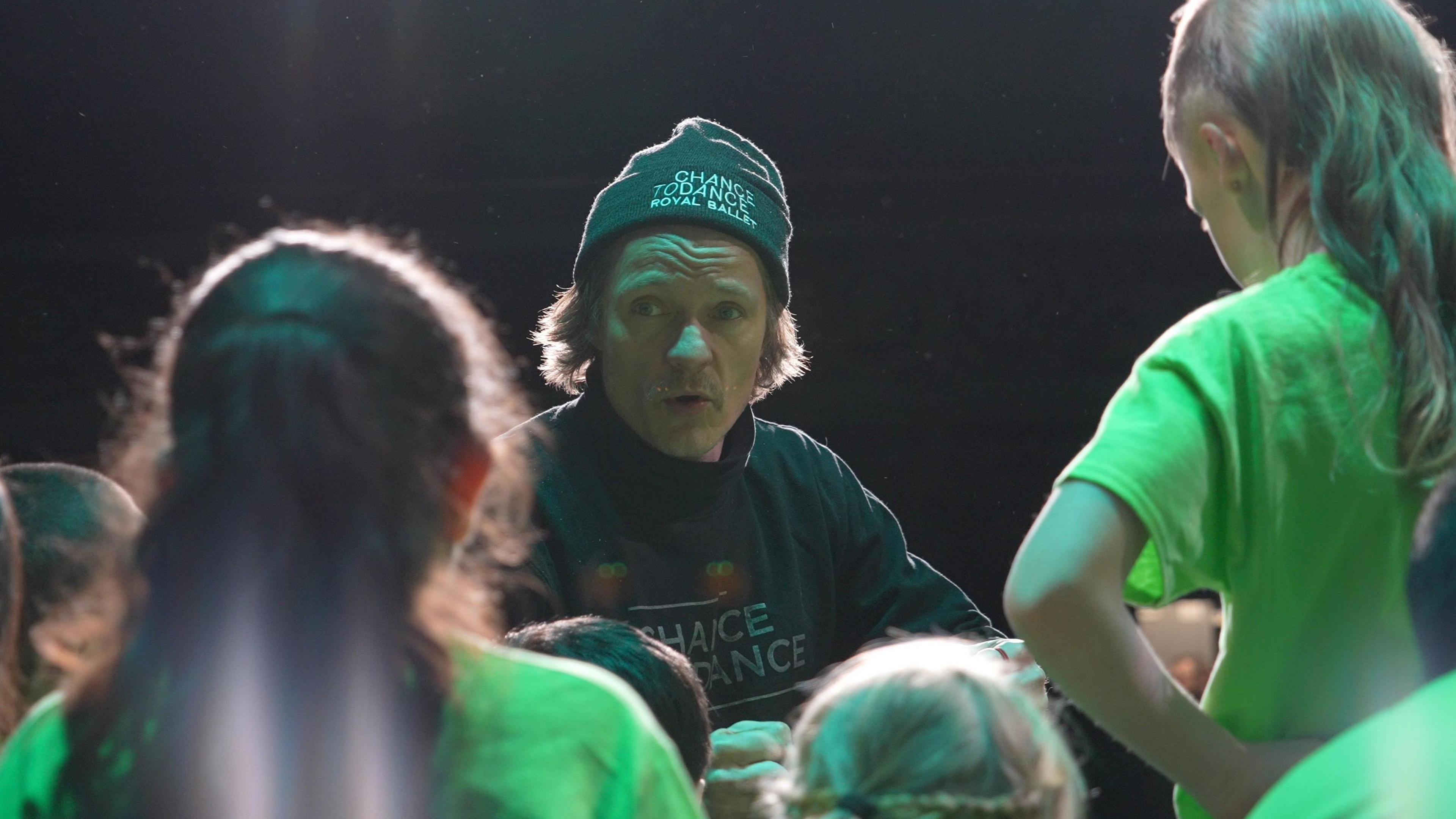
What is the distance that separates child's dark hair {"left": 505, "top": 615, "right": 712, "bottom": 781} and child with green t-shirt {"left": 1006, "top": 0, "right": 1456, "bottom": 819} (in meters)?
0.45

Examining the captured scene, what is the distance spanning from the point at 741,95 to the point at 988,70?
2.11 ft

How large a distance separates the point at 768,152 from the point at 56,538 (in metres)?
2.62

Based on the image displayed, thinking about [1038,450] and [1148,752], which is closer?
[1148,752]

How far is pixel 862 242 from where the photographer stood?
170 inches

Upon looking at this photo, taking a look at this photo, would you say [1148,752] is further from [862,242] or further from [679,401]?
[862,242]

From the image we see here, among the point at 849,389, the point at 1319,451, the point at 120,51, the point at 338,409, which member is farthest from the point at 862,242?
the point at 338,409

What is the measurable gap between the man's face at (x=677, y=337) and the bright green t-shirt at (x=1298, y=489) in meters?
0.84

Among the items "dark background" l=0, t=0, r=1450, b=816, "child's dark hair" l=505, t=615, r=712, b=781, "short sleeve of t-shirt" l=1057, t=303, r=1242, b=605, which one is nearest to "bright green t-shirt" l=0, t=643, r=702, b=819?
"short sleeve of t-shirt" l=1057, t=303, r=1242, b=605

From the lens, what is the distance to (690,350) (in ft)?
5.85

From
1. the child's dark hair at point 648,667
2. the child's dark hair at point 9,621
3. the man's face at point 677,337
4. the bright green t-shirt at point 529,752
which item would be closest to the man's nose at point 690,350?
the man's face at point 677,337

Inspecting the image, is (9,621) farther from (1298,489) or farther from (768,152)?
(768,152)

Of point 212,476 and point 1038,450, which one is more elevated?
point 212,476

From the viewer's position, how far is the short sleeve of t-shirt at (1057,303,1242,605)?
3.20 ft

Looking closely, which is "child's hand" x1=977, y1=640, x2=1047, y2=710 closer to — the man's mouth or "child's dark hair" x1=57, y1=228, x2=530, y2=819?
the man's mouth
